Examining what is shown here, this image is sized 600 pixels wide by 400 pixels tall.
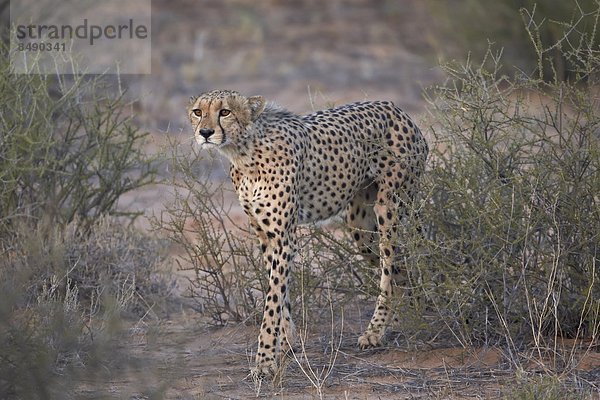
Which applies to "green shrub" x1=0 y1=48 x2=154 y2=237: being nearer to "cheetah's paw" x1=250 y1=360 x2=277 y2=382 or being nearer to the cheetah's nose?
the cheetah's nose

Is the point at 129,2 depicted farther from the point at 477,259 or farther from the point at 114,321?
the point at 114,321

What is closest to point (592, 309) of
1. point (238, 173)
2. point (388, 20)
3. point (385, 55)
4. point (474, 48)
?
point (238, 173)

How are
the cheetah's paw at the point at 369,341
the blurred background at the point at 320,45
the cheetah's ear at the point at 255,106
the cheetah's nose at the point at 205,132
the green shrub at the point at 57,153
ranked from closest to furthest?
the cheetah's nose at the point at 205,132, the cheetah's ear at the point at 255,106, the cheetah's paw at the point at 369,341, the green shrub at the point at 57,153, the blurred background at the point at 320,45

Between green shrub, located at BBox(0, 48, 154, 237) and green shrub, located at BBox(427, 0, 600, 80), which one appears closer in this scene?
green shrub, located at BBox(0, 48, 154, 237)

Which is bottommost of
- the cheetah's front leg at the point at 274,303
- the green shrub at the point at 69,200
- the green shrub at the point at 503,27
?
the cheetah's front leg at the point at 274,303

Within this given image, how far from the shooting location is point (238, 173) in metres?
5.63

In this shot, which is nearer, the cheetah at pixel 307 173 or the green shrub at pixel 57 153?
the cheetah at pixel 307 173

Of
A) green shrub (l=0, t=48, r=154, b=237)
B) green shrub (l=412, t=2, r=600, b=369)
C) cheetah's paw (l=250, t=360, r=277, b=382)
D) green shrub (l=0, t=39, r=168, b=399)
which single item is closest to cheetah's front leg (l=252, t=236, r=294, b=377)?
cheetah's paw (l=250, t=360, r=277, b=382)

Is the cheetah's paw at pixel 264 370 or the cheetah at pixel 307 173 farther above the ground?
the cheetah at pixel 307 173

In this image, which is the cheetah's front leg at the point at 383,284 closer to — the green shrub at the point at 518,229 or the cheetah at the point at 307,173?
the cheetah at the point at 307,173

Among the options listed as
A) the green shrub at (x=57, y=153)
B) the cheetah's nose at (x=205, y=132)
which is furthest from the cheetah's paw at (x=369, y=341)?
the green shrub at (x=57, y=153)

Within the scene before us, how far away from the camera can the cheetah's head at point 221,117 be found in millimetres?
5363

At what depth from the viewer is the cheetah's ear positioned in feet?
18.2

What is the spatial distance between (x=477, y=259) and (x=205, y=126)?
4.92 ft
